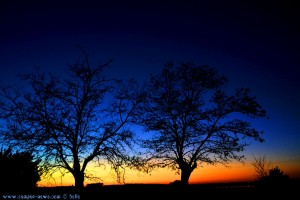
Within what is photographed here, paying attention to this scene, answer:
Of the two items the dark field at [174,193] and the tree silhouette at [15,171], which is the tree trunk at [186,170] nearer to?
the dark field at [174,193]

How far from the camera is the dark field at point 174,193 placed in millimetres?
11562

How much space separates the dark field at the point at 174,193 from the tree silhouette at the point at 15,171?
249 inches

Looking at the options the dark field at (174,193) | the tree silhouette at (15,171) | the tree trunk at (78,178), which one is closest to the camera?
the dark field at (174,193)

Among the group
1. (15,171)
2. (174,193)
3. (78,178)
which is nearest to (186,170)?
(78,178)

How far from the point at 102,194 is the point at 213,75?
47.8ft

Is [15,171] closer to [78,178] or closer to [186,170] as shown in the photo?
[78,178]

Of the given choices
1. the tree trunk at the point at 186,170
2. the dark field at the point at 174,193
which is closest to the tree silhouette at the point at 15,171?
the dark field at the point at 174,193

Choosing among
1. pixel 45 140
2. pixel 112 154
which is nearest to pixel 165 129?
pixel 112 154

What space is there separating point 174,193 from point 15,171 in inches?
673

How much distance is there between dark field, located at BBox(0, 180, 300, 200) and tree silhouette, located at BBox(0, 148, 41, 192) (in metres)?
6.33

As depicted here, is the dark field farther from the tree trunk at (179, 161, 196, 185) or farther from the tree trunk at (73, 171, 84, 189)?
the tree trunk at (179, 161, 196, 185)

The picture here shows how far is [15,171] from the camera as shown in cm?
2359

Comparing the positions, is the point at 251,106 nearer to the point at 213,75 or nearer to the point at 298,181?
the point at 213,75

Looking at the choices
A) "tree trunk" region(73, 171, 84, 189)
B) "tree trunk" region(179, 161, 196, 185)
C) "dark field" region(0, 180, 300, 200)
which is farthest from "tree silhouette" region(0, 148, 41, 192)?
"tree trunk" region(179, 161, 196, 185)
